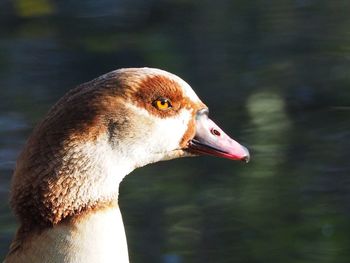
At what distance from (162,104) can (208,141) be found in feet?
0.95

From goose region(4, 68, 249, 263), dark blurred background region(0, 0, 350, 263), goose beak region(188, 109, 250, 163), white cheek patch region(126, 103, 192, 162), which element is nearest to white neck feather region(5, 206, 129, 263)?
goose region(4, 68, 249, 263)

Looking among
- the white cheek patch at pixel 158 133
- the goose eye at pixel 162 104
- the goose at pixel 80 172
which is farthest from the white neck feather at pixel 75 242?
the goose eye at pixel 162 104

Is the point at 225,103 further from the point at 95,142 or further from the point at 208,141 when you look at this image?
the point at 95,142

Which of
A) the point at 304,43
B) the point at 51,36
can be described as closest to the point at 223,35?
the point at 304,43

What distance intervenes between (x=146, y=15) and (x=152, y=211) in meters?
1.58

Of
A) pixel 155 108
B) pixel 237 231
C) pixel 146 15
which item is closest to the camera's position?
pixel 155 108

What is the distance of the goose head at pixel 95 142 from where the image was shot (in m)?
4.16

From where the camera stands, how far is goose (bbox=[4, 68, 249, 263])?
164 inches

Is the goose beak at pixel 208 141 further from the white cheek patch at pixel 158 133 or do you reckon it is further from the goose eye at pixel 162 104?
the goose eye at pixel 162 104

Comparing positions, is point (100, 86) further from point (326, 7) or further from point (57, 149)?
point (326, 7)

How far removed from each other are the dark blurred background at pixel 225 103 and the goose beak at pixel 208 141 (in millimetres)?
1872

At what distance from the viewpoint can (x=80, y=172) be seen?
4199mm

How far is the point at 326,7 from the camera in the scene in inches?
302

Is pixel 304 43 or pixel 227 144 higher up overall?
pixel 304 43
